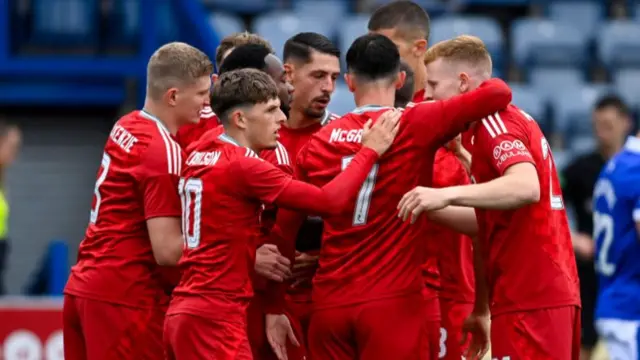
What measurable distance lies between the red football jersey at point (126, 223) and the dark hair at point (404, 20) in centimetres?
153

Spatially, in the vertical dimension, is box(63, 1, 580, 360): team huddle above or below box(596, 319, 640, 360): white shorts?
above

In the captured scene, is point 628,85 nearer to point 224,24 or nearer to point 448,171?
point 224,24

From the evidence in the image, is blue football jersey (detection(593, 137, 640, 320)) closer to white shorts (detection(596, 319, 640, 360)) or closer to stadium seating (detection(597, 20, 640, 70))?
white shorts (detection(596, 319, 640, 360))

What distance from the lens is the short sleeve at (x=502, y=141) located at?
20.0 feet

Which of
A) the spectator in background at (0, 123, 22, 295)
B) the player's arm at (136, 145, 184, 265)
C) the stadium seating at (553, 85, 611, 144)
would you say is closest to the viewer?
the player's arm at (136, 145, 184, 265)

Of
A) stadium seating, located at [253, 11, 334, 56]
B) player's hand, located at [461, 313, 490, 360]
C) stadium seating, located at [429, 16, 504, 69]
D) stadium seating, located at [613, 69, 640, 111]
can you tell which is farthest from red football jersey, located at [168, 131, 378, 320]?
stadium seating, located at [613, 69, 640, 111]

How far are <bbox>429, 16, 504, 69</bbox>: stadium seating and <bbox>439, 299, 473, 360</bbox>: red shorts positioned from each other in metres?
7.28

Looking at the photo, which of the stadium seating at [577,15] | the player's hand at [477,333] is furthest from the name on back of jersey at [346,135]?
the stadium seating at [577,15]

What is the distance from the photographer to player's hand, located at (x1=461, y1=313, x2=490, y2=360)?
694cm

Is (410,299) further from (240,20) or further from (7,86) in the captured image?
(240,20)

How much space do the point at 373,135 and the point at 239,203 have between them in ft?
2.14

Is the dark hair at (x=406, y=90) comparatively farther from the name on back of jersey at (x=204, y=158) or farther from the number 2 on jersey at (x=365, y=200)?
the name on back of jersey at (x=204, y=158)

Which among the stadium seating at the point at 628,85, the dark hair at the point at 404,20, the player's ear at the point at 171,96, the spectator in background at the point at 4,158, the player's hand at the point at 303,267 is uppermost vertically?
the dark hair at the point at 404,20

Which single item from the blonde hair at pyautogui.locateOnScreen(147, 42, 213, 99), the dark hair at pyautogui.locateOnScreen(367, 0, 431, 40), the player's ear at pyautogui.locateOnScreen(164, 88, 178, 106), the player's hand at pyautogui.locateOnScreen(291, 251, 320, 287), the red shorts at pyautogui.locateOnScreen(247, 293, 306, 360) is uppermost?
the dark hair at pyautogui.locateOnScreen(367, 0, 431, 40)
